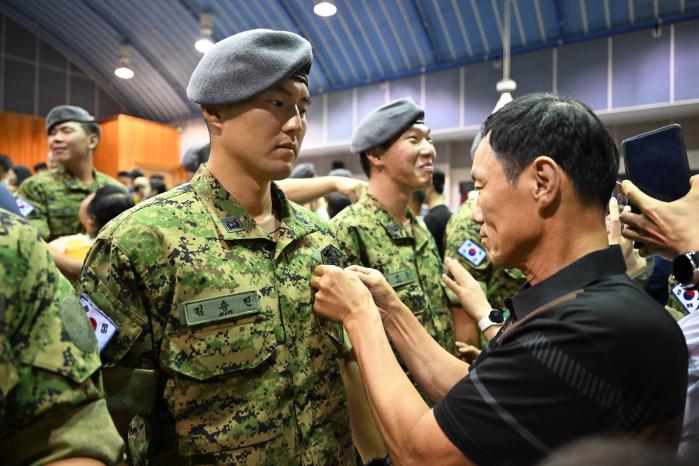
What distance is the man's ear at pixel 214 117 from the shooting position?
59.5 inches

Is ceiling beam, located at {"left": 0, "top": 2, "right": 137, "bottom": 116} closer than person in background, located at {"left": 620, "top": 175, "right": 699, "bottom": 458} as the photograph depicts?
No

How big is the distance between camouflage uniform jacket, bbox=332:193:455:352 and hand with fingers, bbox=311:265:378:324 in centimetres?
83

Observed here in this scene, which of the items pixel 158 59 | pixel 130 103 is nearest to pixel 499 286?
pixel 158 59

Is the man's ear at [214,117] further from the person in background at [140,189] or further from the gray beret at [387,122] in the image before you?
the person in background at [140,189]

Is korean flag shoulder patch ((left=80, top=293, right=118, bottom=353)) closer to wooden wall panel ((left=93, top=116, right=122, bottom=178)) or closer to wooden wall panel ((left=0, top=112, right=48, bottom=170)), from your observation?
wooden wall panel ((left=93, top=116, right=122, bottom=178))

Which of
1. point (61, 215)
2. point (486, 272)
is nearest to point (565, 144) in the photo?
point (486, 272)

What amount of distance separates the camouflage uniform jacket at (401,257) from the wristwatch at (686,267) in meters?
1.11

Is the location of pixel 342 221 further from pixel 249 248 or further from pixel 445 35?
pixel 445 35

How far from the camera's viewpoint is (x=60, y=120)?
3709 mm

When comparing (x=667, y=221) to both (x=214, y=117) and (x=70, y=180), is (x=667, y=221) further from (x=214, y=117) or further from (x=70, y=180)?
(x=70, y=180)

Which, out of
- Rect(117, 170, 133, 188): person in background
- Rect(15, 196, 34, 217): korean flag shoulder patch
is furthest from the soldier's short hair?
Rect(117, 170, 133, 188): person in background

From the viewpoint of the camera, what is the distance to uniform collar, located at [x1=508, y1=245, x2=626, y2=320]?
3.85 ft

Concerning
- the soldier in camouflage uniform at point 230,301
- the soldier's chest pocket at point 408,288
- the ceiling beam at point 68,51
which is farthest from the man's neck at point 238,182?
the ceiling beam at point 68,51

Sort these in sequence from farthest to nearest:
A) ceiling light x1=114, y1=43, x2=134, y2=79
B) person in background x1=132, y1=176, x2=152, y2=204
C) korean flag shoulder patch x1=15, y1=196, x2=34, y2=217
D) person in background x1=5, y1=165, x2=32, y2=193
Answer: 1. ceiling light x1=114, y1=43, x2=134, y2=79
2. person in background x1=132, y1=176, x2=152, y2=204
3. person in background x1=5, y1=165, x2=32, y2=193
4. korean flag shoulder patch x1=15, y1=196, x2=34, y2=217
